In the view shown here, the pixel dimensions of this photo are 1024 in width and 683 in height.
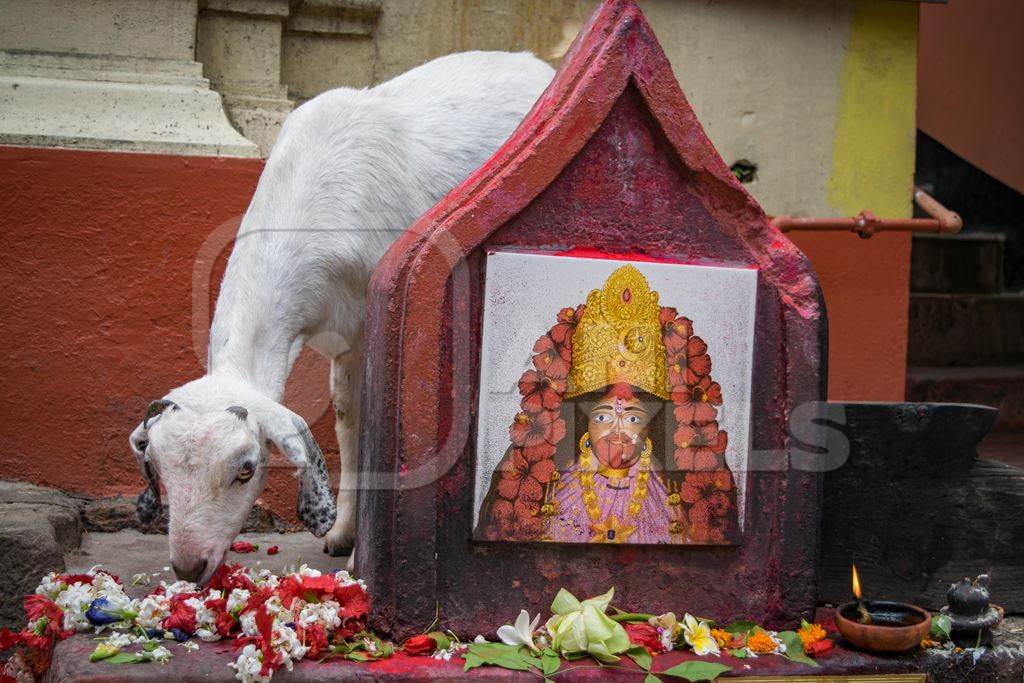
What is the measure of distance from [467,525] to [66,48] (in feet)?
9.44

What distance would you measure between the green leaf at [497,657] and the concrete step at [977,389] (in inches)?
152

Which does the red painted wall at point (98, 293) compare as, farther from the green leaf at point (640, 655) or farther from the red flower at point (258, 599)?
the green leaf at point (640, 655)

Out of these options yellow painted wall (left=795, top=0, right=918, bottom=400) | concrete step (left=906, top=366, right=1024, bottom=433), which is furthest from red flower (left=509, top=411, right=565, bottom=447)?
concrete step (left=906, top=366, right=1024, bottom=433)

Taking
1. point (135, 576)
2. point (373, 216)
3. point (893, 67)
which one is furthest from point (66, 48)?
point (893, 67)

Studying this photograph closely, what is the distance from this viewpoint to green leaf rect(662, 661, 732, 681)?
8.52 ft

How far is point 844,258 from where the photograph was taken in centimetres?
488

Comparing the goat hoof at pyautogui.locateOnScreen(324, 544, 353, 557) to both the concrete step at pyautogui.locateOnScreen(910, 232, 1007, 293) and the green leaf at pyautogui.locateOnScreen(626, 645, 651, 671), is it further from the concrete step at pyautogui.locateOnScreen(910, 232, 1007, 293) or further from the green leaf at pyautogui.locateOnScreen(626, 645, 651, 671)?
the concrete step at pyautogui.locateOnScreen(910, 232, 1007, 293)

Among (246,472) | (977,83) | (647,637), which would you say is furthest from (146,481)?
(977,83)

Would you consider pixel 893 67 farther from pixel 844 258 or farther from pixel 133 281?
pixel 133 281

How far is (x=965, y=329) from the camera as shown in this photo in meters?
6.75

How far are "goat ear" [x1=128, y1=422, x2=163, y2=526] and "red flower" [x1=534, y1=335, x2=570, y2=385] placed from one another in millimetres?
1116

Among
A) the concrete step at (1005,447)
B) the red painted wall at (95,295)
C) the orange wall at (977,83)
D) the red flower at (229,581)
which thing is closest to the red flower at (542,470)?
the red flower at (229,581)

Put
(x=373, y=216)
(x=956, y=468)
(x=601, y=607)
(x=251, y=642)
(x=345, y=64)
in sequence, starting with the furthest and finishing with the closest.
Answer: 1. (x=345, y=64)
2. (x=373, y=216)
3. (x=956, y=468)
4. (x=601, y=607)
5. (x=251, y=642)

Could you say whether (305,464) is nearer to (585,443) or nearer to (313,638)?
(313,638)
